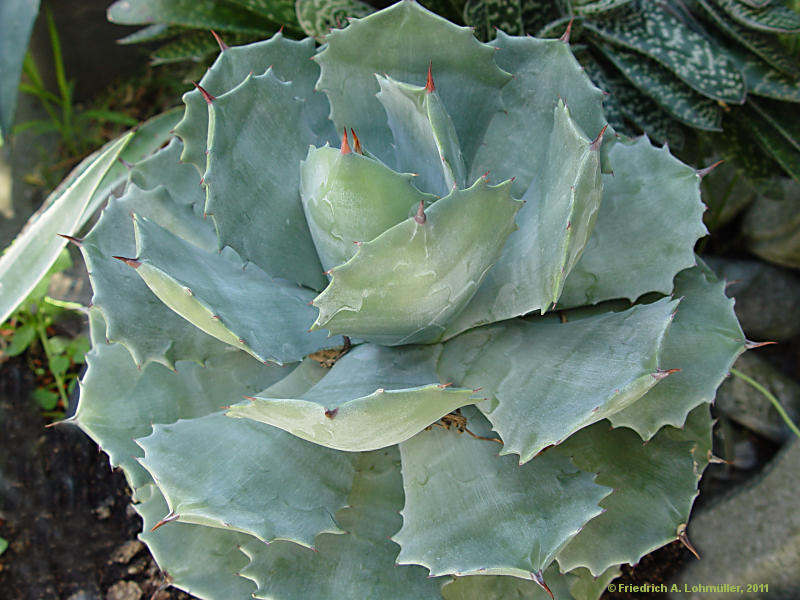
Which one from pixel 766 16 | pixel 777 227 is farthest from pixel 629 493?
pixel 777 227

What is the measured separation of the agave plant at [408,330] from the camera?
0.67 metres

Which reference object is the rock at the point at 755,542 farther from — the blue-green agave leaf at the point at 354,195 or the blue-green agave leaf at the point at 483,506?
the blue-green agave leaf at the point at 354,195

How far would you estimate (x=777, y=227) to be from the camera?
147 centimetres

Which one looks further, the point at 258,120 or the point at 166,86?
the point at 166,86

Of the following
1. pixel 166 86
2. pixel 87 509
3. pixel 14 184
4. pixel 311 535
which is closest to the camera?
pixel 311 535

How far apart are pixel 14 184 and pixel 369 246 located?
160 cm

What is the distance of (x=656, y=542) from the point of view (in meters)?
0.77

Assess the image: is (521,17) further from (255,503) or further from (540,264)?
(255,503)

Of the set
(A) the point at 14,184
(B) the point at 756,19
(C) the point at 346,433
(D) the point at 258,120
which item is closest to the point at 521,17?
(B) the point at 756,19

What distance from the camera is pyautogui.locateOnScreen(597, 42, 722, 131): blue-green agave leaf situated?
3.73 feet

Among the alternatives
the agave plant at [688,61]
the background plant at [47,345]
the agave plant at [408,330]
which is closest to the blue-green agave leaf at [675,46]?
the agave plant at [688,61]

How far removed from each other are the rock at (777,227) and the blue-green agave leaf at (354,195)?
107 cm

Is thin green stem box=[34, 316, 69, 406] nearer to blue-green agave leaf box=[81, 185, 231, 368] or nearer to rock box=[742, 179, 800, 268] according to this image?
blue-green agave leaf box=[81, 185, 231, 368]

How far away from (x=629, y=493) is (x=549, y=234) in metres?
0.35
